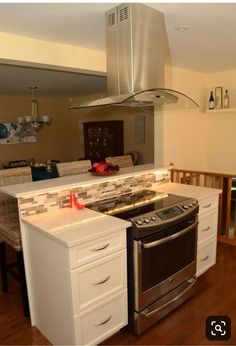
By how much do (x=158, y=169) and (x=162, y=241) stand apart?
1102 mm

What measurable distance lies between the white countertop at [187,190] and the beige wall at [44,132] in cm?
498

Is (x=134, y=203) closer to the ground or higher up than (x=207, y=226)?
higher up

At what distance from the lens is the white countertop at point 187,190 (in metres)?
2.65

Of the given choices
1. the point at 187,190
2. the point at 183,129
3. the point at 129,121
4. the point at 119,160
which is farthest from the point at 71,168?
the point at 129,121

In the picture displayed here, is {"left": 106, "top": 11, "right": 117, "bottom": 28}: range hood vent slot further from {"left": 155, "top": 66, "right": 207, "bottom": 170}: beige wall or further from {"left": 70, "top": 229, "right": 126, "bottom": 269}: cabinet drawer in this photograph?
{"left": 155, "top": 66, "right": 207, "bottom": 170}: beige wall

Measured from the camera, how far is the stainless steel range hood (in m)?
2.02

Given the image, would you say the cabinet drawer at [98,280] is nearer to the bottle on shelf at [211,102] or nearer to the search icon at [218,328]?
the search icon at [218,328]

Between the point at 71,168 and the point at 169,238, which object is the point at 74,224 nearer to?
the point at 169,238

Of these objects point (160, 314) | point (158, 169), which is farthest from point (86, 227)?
point (158, 169)

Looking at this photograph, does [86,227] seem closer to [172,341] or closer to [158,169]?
[172,341]

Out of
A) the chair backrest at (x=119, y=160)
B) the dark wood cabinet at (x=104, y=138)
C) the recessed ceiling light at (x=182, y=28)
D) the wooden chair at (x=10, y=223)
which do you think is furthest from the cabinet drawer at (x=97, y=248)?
the dark wood cabinet at (x=104, y=138)

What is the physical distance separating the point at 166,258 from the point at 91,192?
84 centimetres

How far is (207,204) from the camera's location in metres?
2.68

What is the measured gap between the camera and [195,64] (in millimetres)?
3812
